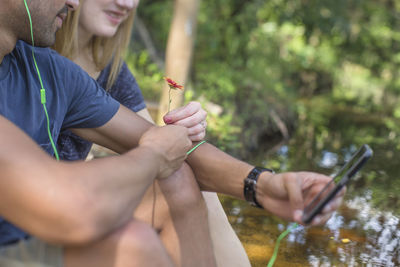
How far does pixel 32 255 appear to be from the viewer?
1229 mm

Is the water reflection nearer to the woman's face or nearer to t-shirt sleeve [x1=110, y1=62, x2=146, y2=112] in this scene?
t-shirt sleeve [x1=110, y1=62, x2=146, y2=112]

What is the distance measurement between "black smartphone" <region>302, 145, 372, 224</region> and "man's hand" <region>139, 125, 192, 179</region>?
469 millimetres

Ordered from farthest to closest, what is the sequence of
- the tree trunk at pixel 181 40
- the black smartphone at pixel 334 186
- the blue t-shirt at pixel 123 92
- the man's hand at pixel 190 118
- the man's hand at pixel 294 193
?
1. the tree trunk at pixel 181 40
2. the blue t-shirt at pixel 123 92
3. the man's hand at pixel 190 118
4. the man's hand at pixel 294 193
5. the black smartphone at pixel 334 186

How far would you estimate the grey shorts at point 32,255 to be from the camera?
122 cm

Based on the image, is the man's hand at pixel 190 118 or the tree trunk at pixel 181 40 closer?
the man's hand at pixel 190 118

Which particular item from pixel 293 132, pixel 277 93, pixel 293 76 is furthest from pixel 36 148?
pixel 293 76

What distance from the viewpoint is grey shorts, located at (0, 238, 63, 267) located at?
1.22 meters

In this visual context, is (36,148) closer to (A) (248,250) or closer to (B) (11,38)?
(B) (11,38)

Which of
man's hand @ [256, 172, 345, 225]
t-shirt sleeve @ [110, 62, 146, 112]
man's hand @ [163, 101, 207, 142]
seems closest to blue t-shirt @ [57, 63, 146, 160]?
t-shirt sleeve @ [110, 62, 146, 112]

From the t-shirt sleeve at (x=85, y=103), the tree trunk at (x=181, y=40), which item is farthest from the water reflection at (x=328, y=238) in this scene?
the tree trunk at (x=181, y=40)

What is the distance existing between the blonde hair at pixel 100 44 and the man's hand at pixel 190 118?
711 mm

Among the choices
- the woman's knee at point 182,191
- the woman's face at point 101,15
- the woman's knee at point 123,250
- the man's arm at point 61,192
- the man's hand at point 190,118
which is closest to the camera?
the man's arm at point 61,192

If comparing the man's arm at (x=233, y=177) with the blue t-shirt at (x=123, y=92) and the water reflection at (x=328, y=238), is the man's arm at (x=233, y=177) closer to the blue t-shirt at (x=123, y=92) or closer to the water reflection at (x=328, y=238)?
the blue t-shirt at (x=123, y=92)

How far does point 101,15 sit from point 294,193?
4.81ft
